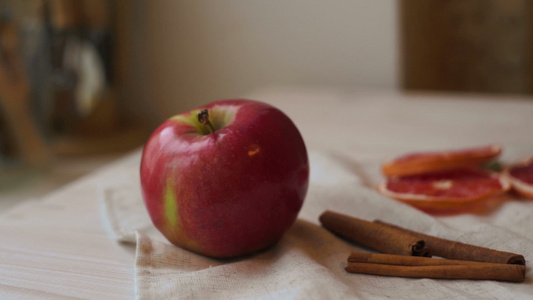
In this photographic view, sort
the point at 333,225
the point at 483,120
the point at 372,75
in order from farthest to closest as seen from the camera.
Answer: the point at 372,75, the point at 483,120, the point at 333,225

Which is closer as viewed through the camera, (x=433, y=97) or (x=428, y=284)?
(x=428, y=284)

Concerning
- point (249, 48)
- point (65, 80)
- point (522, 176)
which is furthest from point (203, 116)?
point (65, 80)

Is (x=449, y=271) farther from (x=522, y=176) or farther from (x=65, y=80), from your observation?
(x=65, y=80)

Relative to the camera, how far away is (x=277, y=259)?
0.70 metres

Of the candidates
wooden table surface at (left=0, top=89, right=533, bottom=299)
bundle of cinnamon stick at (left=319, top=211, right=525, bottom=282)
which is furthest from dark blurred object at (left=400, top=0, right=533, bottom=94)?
bundle of cinnamon stick at (left=319, top=211, right=525, bottom=282)

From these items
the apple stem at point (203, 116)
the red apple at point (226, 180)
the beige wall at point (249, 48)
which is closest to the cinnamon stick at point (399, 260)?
the red apple at point (226, 180)

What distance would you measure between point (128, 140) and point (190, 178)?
6.42ft

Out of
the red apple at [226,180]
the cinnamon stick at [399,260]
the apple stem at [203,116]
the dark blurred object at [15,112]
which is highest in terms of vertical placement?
the apple stem at [203,116]

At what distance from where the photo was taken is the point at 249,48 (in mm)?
2305

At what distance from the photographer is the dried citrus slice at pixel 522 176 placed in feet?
2.93

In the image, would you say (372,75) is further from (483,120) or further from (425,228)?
(425,228)

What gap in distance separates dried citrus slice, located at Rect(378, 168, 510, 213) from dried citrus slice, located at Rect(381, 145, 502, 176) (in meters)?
0.02

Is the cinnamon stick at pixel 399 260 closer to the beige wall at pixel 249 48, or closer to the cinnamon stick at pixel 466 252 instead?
the cinnamon stick at pixel 466 252

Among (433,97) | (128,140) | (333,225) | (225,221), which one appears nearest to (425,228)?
(333,225)
